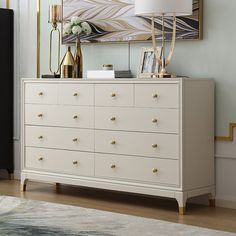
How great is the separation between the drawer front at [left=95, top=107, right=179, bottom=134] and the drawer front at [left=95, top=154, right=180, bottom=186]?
0.70 feet

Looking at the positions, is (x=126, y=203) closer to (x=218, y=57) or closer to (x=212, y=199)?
(x=212, y=199)

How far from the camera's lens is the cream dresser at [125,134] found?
14.5 feet

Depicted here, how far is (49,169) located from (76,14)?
1286 millimetres

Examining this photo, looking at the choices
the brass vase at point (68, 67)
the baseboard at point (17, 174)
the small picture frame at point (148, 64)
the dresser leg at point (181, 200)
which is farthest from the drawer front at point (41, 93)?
the dresser leg at point (181, 200)

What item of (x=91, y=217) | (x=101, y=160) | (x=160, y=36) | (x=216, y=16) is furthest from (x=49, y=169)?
(x=216, y=16)

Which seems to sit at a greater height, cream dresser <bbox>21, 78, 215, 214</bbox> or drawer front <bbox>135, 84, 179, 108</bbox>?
drawer front <bbox>135, 84, 179, 108</bbox>

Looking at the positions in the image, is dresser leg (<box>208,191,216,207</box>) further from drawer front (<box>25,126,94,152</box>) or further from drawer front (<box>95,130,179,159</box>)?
drawer front (<box>25,126,94,152</box>)

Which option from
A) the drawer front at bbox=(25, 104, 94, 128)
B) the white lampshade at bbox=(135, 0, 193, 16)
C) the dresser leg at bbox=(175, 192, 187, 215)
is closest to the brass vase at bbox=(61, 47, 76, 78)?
the drawer front at bbox=(25, 104, 94, 128)

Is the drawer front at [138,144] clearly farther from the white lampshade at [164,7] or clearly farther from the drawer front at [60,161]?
the white lampshade at [164,7]

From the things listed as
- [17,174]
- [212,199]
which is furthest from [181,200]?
[17,174]

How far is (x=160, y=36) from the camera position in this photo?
4.93 m

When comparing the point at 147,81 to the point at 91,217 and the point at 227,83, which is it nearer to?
the point at 227,83

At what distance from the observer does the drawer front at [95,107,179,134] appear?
4.43 metres

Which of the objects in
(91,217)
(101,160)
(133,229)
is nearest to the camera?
(133,229)
